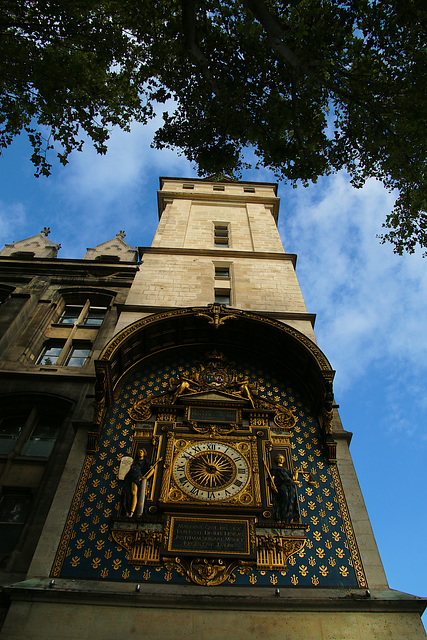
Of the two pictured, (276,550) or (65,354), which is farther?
(65,354)

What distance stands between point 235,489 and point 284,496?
3.82ft

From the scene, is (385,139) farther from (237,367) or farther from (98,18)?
(98,18)

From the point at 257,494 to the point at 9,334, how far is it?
10.3 m

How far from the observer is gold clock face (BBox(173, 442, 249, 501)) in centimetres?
1098

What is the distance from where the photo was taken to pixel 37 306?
17.9 meters

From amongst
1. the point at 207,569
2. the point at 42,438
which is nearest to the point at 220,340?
the point at 42,438

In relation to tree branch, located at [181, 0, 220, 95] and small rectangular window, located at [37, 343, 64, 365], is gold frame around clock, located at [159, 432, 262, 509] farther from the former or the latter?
tree branch, located at [181, 0, 220, 95]

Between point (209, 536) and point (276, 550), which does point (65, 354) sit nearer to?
point (209, 536)

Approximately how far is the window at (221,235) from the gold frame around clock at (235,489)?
→ 48.0 ft

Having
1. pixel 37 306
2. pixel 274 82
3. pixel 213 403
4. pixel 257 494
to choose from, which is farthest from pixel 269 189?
pixel 257 494

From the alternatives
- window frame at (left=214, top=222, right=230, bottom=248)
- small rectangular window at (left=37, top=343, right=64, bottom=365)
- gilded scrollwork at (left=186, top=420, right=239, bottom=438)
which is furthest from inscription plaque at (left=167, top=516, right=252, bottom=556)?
window frame at (left=214, top=222, right=230, bottom=248)

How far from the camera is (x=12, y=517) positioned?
11.1m

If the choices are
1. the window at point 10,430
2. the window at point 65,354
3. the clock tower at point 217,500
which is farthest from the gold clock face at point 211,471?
the window at point 65,354

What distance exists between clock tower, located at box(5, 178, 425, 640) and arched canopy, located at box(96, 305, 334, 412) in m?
0.05
